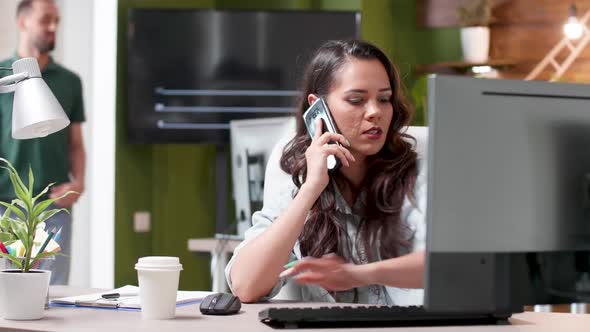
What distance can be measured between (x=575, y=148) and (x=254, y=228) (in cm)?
99

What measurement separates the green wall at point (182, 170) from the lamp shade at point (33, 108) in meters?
3.08

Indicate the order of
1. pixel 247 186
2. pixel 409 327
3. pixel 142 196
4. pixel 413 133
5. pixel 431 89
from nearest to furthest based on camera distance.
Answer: pixel 431 89
pixel 409 327
pixel 413 133
pixel 247 186
pixel 142 196

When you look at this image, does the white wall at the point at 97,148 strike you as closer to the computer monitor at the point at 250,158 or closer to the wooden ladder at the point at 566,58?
the computer monitor at the point at 250,158

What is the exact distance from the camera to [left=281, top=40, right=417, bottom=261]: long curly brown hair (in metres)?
2.22

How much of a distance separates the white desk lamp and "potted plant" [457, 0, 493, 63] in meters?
3.60

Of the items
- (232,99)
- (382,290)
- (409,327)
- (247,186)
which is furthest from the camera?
(232,99)

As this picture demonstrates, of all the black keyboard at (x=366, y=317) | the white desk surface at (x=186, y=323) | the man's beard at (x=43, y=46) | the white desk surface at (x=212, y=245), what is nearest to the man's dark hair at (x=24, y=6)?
the man's beard at (x=43, y=46)

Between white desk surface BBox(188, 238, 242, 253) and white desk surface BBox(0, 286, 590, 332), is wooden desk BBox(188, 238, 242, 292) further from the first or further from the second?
white desk surface BBox(0, 286, 590, 332)

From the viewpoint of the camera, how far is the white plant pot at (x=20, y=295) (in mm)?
1717

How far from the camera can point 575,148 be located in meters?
1.43

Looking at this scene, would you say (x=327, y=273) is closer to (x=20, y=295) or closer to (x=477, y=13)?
(x=20, y=295)

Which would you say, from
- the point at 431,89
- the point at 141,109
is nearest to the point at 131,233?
the point at 141,109

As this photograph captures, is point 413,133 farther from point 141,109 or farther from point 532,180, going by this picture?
point 141,109

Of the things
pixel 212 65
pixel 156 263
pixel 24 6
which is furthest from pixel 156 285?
pixel 212 65
